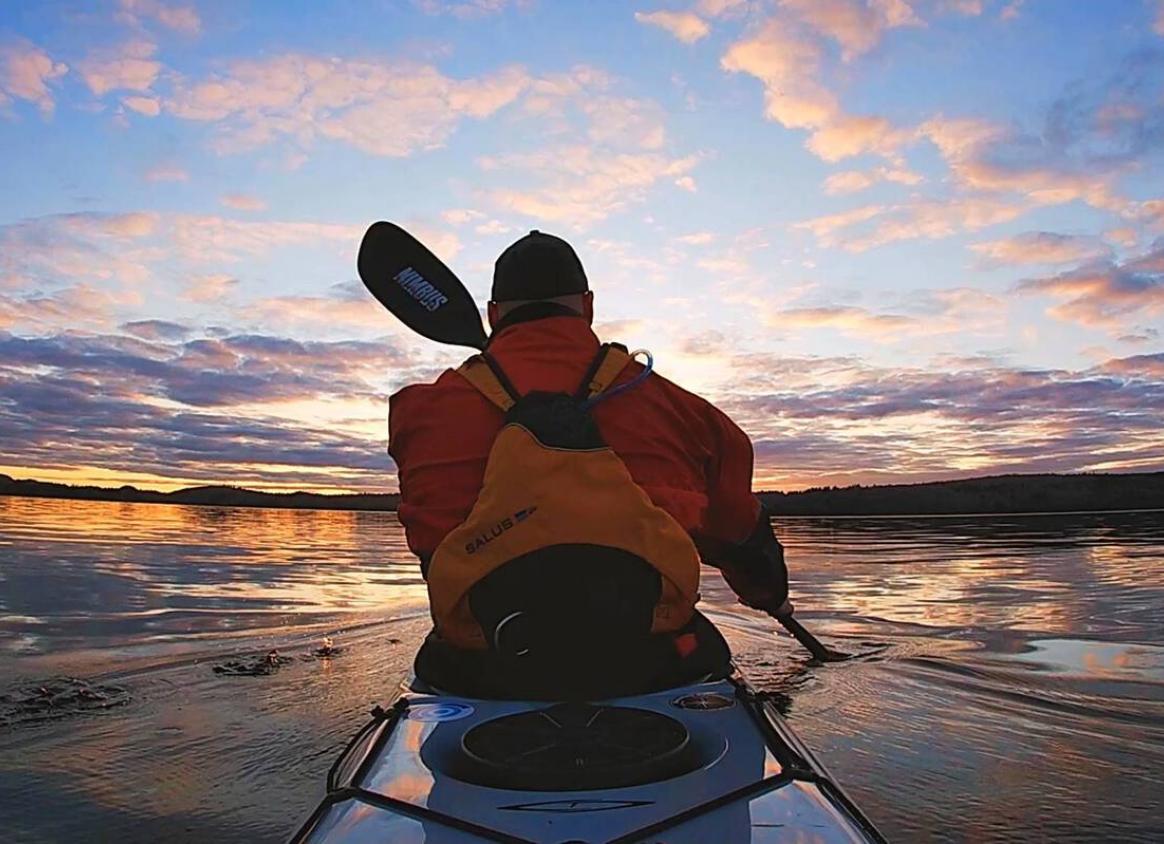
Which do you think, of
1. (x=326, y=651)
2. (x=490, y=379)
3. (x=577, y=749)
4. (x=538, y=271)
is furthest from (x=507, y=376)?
(x=326, y=651)

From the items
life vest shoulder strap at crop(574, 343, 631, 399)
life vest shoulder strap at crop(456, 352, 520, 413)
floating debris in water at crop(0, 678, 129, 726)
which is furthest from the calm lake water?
life vest shoulder strap at crop(574, 343, 631, 399)

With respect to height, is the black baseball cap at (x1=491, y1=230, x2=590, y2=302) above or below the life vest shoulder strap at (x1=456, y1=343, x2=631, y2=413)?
above

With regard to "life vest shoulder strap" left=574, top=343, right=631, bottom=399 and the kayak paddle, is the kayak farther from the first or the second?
the kayak paddle

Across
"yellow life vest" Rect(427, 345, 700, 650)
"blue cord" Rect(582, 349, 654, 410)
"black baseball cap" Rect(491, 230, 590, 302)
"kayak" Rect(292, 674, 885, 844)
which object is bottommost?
"kayak" Rect(292, 674, 885, 844)

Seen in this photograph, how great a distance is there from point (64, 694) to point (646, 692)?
4647 millimetres

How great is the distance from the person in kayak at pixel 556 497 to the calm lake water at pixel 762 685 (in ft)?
2.61

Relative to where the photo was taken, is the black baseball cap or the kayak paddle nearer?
the black baseball cap

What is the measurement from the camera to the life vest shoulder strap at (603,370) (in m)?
2.78

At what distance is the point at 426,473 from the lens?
9.37ft

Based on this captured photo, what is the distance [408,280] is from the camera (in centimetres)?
384

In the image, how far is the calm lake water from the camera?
3.74m

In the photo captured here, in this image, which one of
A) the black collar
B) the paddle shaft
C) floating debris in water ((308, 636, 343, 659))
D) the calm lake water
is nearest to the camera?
the black collar

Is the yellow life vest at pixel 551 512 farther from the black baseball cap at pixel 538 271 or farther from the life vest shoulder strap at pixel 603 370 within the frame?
the black baseball cap at pixel 538 271

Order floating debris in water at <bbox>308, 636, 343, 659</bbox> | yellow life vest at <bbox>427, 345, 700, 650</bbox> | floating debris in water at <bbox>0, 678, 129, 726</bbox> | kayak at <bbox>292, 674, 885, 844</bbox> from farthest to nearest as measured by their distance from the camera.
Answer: floating debris in water at <bbox>308, 636, 343, 659</bbox> < floating debris in water at <bbox>0, 678, 129, 726</bbox> < yellow life vest at <bbox>427, 345, 700, 650</bbox> < kayak at <bbox>292, 674, 885, 844</bbox>
